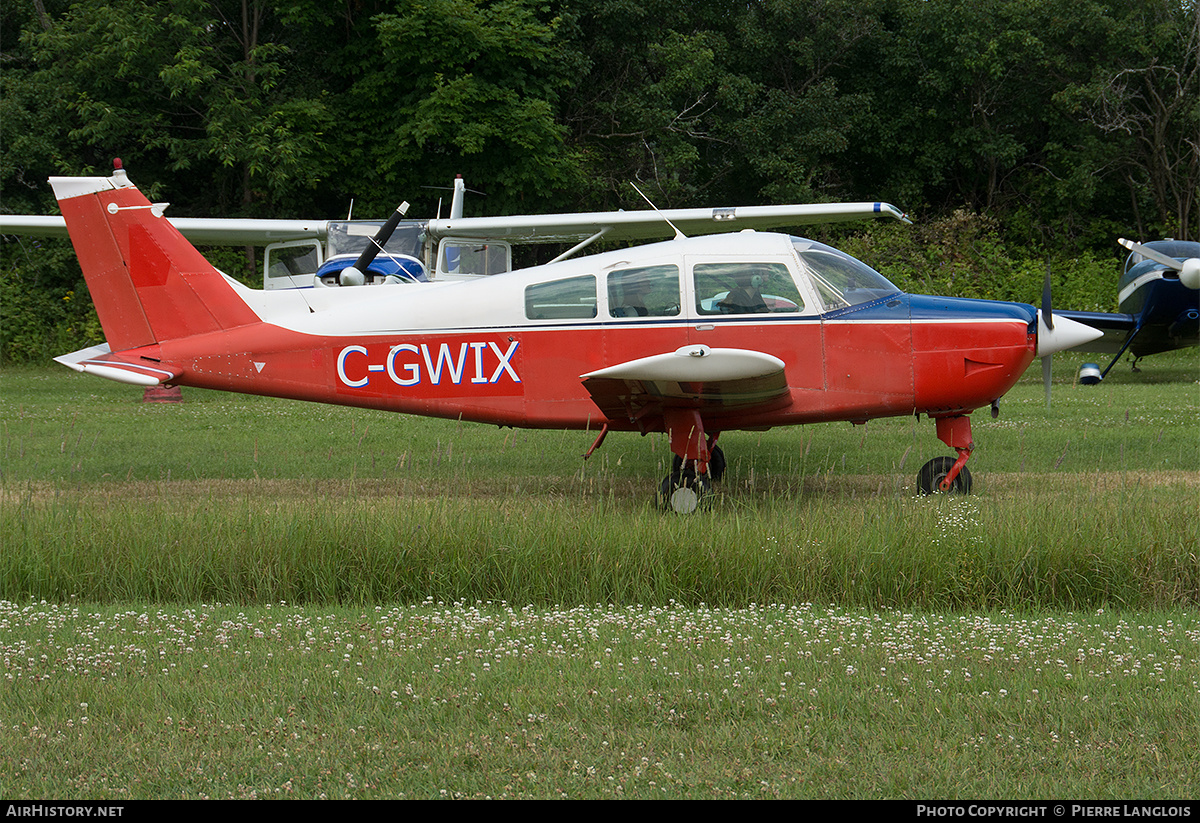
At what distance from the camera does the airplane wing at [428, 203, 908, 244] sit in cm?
1537

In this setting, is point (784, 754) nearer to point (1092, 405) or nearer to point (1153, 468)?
point (1153, 468)

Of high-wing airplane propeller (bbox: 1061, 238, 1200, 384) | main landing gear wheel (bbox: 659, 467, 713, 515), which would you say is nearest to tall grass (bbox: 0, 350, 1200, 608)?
main landing gear wheel (bbox: 659, 467, 713, 515)

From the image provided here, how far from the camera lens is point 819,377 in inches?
331

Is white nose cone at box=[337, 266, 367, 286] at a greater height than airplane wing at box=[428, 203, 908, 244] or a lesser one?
lesser

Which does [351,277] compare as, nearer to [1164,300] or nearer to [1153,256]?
[1153,256]

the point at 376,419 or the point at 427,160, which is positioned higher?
the point at 427,160

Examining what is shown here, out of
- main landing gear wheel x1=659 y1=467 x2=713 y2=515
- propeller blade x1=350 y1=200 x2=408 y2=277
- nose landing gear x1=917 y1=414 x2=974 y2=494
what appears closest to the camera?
main landing gear wheel x1=659 y1=467 x2=713 y2=515

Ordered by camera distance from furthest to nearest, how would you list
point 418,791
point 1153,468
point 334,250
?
point 334,250 < point 1153,468 < point 418,791

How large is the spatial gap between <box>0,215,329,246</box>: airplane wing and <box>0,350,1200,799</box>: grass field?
879 cm

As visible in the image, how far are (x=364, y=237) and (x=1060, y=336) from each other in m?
11.2

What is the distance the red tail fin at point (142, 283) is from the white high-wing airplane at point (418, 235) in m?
6.04

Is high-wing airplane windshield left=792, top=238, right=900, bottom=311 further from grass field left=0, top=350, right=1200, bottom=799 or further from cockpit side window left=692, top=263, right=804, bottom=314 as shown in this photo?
grass field left=0, top=350, right=1200, bottom=799

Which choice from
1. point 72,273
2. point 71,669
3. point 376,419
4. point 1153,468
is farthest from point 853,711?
point 72,273

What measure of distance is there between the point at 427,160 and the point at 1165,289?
716 inches
